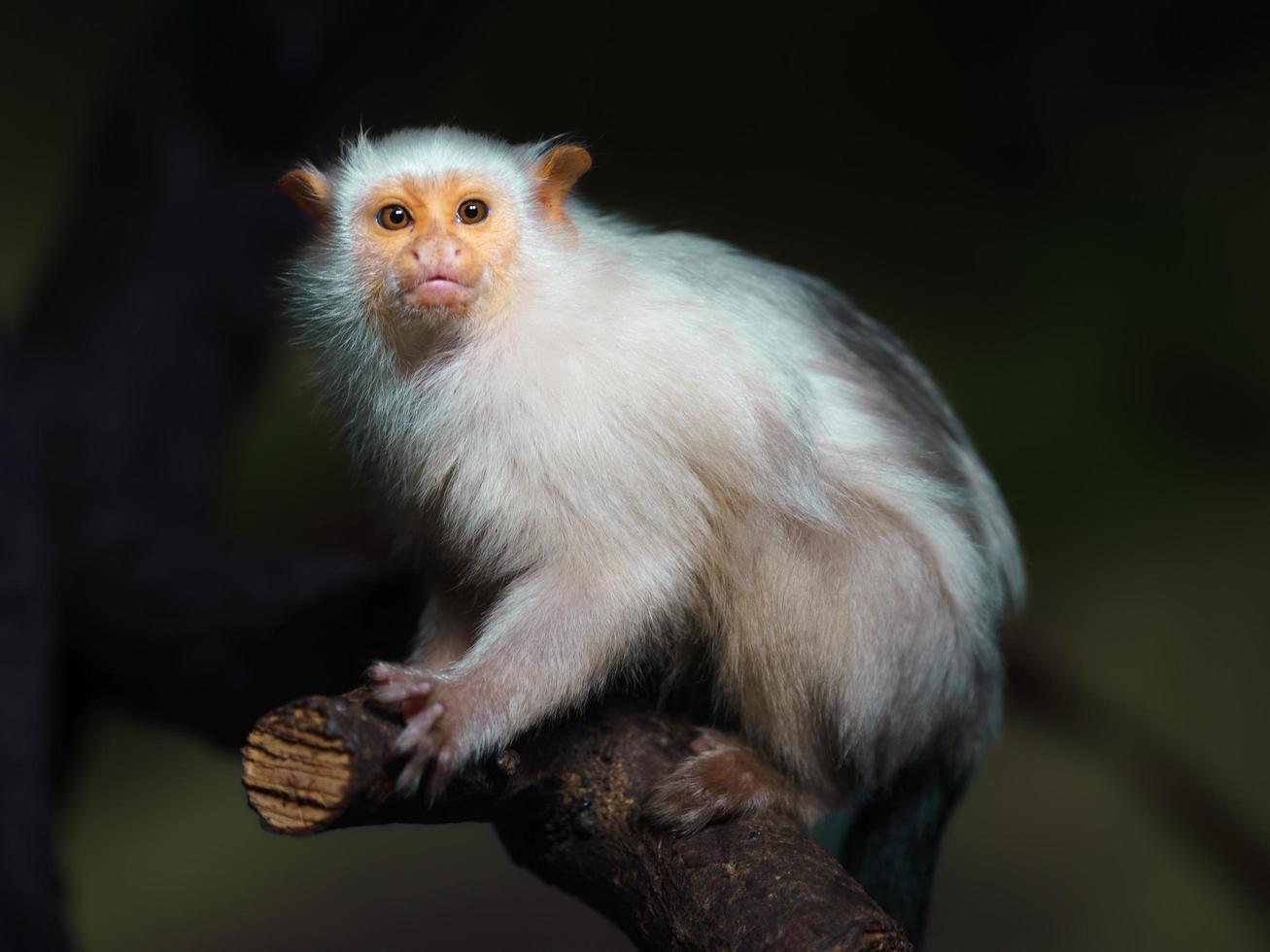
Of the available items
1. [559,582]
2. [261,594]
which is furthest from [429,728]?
[261,594]

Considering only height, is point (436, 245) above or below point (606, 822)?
above

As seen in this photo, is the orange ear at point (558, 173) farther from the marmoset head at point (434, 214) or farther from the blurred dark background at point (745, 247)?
the blurred dark background at point (745, 247)

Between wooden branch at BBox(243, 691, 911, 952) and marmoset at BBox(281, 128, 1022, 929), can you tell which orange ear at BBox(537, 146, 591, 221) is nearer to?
marmoset at BBox(281, 128, 1022, 929)

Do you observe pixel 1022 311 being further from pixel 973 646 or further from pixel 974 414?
pixel 973 646

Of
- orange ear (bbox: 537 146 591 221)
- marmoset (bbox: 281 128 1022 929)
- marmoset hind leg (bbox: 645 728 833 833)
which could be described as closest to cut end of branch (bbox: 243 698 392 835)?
marmoset (bbox: 281 128 1022 929)

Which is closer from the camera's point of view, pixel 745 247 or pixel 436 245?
pixel 436 245

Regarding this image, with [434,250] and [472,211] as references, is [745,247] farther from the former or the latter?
[434,250]

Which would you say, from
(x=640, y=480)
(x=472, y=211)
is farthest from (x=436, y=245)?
(x=640, y=480)
